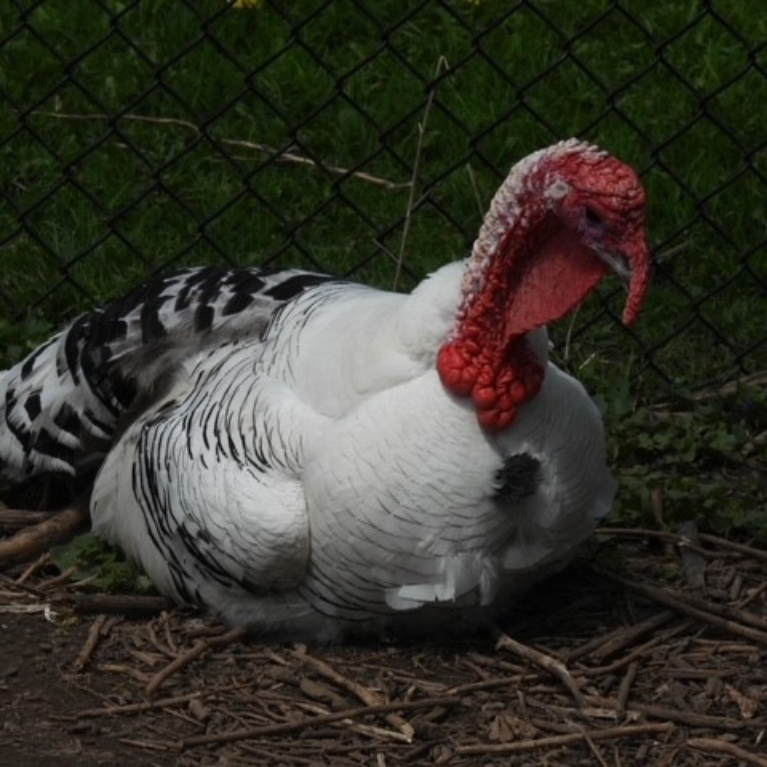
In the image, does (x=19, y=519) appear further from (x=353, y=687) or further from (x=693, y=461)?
(x=693, y=461)

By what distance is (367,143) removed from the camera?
6.88 meters

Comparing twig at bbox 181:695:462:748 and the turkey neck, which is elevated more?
the turkey neck

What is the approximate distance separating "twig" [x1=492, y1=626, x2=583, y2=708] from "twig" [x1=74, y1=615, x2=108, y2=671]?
86 centimetres

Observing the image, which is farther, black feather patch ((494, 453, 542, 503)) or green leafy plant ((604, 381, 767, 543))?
green leafy plant ((604, 381, 767, 543))

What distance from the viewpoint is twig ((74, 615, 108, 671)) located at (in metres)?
4.73

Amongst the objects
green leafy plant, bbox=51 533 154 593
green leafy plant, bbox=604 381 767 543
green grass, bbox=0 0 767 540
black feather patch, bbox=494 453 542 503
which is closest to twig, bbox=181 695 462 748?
black feather patch, bbox=494 453 542 503

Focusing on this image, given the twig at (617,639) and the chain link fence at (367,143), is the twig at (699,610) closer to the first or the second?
the twig at (617,639)

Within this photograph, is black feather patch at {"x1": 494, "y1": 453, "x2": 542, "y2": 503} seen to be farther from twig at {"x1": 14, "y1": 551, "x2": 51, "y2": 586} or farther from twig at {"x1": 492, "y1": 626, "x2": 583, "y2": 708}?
twig at {"x1": 14, "y1": 551, "x2": 51, "y2": 586}

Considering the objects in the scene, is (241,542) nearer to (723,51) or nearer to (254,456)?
(254,456)

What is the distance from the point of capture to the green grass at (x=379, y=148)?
5.99m

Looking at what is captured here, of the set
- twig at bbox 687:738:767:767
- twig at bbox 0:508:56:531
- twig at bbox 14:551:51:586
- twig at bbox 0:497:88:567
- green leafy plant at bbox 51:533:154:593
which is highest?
twig at bbox 0:508:56:531

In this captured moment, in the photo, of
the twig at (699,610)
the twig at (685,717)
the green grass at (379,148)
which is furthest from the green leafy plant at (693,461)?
the twig at (685,717)

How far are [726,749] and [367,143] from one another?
9.81ft

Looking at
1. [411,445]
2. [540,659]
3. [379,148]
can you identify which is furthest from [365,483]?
[379,148]
